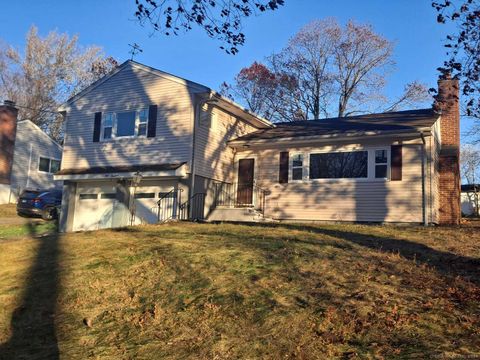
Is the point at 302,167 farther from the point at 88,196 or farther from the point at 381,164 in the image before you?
the point at 88,196

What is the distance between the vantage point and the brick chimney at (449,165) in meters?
17.9

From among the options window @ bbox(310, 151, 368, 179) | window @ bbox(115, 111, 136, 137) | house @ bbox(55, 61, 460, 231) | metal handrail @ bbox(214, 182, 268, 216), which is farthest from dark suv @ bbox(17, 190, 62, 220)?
window @ bbox(310, 151, 368, 179)

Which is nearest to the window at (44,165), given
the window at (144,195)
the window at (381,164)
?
the window at (144,195)

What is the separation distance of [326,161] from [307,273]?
10.4 meters

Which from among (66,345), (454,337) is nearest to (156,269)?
(66,345)

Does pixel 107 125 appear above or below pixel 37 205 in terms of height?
above

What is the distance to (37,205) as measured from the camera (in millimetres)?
24719

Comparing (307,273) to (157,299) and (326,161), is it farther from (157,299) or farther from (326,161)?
(326,161)

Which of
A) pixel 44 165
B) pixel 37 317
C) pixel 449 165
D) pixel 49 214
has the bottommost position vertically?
pixel 37 317

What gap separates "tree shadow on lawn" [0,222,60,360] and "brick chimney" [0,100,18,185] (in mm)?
23040

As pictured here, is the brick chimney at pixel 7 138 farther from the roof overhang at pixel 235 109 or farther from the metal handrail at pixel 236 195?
the metal handrail at pixel 236 195

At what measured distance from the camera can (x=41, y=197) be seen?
25.0 metres

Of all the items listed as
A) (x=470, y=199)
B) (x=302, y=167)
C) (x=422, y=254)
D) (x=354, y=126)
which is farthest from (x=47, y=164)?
(x=422, y=254)

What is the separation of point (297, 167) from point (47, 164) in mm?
22813
